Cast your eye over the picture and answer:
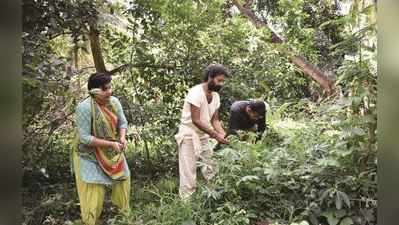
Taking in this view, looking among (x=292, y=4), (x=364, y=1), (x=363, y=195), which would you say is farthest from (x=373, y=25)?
(x=363, y=195)

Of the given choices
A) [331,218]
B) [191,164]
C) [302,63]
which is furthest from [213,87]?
[331,218]

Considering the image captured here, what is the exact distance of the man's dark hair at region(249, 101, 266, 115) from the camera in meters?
3.70

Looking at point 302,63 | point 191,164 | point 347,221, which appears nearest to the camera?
point 347,221

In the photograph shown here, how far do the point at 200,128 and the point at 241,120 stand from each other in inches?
12.7

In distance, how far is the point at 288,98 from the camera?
3.79 m

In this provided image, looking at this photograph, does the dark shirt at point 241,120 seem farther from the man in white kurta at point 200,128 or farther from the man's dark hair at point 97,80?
the man's dark hair at point 97,80

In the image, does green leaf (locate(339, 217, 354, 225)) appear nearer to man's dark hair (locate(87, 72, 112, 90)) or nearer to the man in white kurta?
the man in white kurta

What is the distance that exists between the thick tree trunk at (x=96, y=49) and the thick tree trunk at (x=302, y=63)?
105 centimetres

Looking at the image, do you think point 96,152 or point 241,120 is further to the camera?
point 241,120

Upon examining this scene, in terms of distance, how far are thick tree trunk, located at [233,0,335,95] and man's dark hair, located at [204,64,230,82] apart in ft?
1.47

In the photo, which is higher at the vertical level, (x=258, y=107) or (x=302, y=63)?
(x=302, y=63)

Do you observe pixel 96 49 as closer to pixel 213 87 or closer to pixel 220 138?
pixel 213 87

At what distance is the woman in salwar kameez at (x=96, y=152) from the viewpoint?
11.4 ft

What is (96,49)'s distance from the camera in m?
3.73
